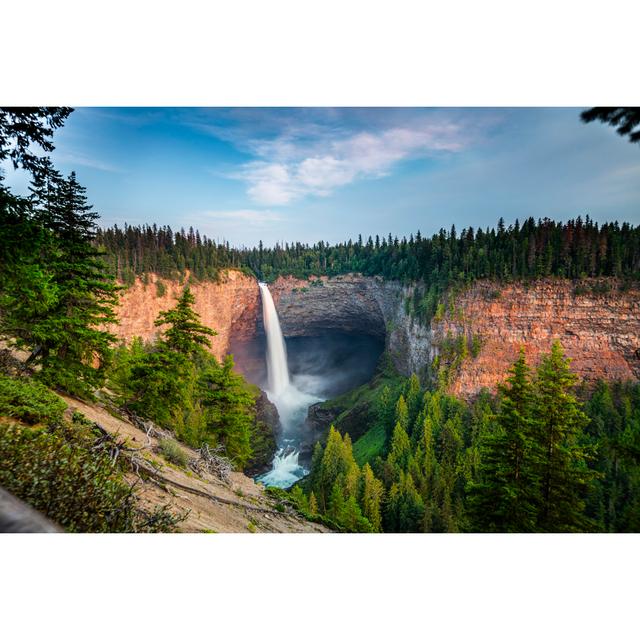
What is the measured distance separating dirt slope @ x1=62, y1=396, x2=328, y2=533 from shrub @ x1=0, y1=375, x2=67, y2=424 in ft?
2.72

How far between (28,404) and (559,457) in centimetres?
779

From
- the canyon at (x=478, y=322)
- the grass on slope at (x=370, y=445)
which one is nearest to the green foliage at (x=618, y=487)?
the canyon at (x=478, y=322)

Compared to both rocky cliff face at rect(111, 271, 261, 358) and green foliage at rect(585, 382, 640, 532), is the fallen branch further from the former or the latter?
green foliage at rect(585, 382, 640, 532)

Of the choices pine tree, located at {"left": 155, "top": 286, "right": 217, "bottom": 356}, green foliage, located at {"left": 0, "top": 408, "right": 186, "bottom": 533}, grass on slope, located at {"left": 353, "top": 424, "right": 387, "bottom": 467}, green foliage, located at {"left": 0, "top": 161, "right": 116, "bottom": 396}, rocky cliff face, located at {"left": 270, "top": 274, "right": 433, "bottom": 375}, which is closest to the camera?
green foliage, located at {"left": 0, "top": 408, "right": 186, "bottom": 533}

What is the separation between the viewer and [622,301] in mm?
14164

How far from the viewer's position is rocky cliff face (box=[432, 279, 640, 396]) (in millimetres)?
14453

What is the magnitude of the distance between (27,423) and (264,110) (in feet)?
19.9

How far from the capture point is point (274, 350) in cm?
1644

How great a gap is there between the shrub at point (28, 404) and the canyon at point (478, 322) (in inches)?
167

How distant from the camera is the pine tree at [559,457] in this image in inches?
196

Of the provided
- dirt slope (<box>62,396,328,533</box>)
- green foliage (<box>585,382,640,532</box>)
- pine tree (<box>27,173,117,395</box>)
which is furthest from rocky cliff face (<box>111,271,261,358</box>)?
green foliage (<box>585,382,640,532</box>)

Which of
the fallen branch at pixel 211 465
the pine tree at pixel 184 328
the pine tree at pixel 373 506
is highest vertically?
the pine tree at pixel 184 328

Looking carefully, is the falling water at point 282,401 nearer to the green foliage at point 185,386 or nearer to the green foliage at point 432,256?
the green foliage at point 432,256

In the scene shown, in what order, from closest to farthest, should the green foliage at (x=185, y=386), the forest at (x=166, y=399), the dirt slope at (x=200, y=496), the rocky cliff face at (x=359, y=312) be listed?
the forest at (x=166, y=399) → the dirt slope at (x=200, y=496) → the green foliage at (x=185, y=386) → the rocky cliff face at (x=359, y=312)
